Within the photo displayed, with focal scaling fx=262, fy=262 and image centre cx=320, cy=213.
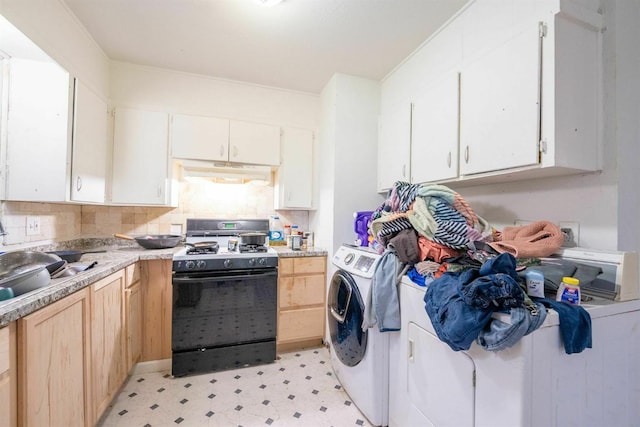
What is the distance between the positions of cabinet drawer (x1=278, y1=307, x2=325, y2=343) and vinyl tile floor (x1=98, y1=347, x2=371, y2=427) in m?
0.25

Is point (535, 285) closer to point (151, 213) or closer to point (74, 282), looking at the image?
point (74, 282)

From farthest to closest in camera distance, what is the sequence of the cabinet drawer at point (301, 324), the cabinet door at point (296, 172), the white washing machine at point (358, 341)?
the cabinet door at point (296, 172) < the cabinet drawer at point (301, 324) < the white washing machine at point (358, 341)

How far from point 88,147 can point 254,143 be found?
1.25m

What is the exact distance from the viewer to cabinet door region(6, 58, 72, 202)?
5.09 ft

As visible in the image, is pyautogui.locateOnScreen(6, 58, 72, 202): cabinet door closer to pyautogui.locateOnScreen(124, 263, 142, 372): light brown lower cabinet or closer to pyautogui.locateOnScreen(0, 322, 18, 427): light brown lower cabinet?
pyautogui.locateOnScreen(124, 263, 142, 372): light brown lower cabinet

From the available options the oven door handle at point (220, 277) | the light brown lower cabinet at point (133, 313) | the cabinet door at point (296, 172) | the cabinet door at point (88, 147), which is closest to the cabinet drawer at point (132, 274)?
the light brown lower cabinet at point (133, 313)

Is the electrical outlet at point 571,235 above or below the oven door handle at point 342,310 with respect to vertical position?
above

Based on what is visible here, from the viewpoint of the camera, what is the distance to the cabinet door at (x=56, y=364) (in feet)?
3.10

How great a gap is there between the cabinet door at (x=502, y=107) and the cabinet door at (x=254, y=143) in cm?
167

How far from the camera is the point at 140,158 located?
→ 7.46ft

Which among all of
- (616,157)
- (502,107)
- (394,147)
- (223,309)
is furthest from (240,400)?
(616,157)

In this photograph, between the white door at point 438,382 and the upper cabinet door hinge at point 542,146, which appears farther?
the upper cabinet door hinge at point 542,146

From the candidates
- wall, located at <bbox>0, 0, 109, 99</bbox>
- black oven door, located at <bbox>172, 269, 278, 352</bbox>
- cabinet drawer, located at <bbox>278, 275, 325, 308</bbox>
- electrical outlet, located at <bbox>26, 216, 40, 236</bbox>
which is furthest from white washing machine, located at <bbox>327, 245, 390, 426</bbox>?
wall, located at <bbox>0, 0, 109, 99</bbox>

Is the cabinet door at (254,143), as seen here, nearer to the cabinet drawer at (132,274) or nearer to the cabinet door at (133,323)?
the cabinet drawer at (132,274)
